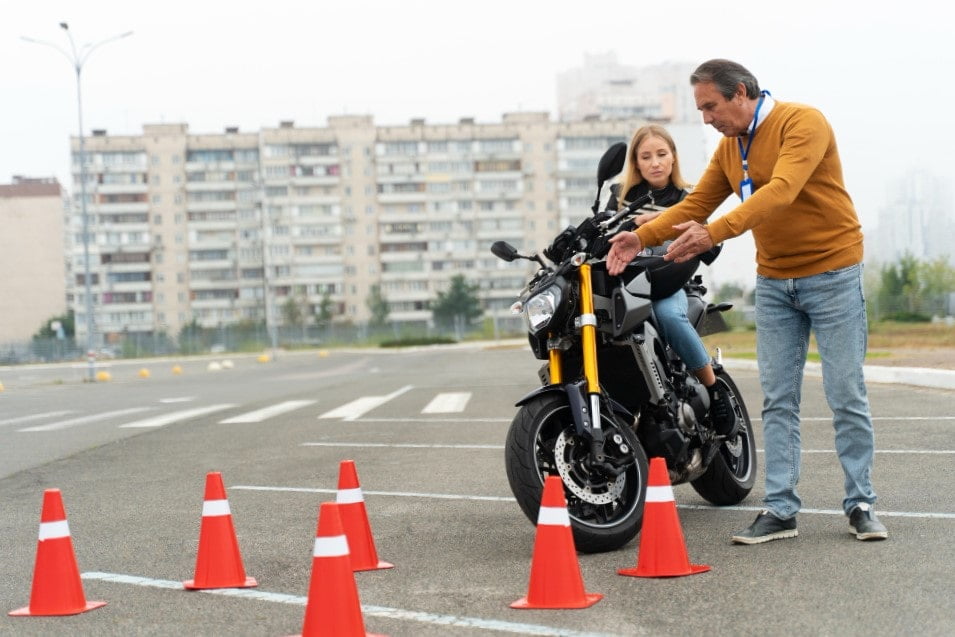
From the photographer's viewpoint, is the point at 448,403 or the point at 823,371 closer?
the point at 823,371

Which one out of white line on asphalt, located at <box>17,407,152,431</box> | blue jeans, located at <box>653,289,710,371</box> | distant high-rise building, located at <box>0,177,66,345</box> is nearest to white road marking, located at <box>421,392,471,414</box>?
white line on asphalt, located at <box>17,407,152,431</box>

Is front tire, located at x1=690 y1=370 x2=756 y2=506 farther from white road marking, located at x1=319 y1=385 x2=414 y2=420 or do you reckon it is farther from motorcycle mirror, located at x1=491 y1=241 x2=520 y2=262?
white road marking, located at x1=319 y1=385 x2=414 y2=420

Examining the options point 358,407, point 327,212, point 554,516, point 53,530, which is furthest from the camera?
point 327,212

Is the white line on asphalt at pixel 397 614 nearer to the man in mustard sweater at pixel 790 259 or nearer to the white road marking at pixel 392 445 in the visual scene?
the man in mustard sweater at pixel 790 259

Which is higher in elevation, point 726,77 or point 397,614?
point 726,77

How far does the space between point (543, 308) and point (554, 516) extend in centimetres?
117

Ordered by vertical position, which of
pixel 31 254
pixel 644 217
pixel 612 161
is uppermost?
pixel 31 254

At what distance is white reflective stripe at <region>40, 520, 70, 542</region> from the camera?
4.52m

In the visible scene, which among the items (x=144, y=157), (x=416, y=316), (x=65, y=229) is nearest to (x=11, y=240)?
(x=65, y=229)

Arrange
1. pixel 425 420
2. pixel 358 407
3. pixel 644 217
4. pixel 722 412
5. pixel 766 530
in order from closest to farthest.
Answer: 1. pixel 766 530
2. pixel 644 217
3. pixel 722 412
4. pixel 425 420
5. pixel 358 407

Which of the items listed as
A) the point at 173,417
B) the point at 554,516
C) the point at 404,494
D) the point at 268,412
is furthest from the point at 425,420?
the point at 554,516

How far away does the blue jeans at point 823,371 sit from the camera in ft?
17.2

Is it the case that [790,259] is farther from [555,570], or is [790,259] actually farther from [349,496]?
[349,496]

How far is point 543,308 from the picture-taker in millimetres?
5160
